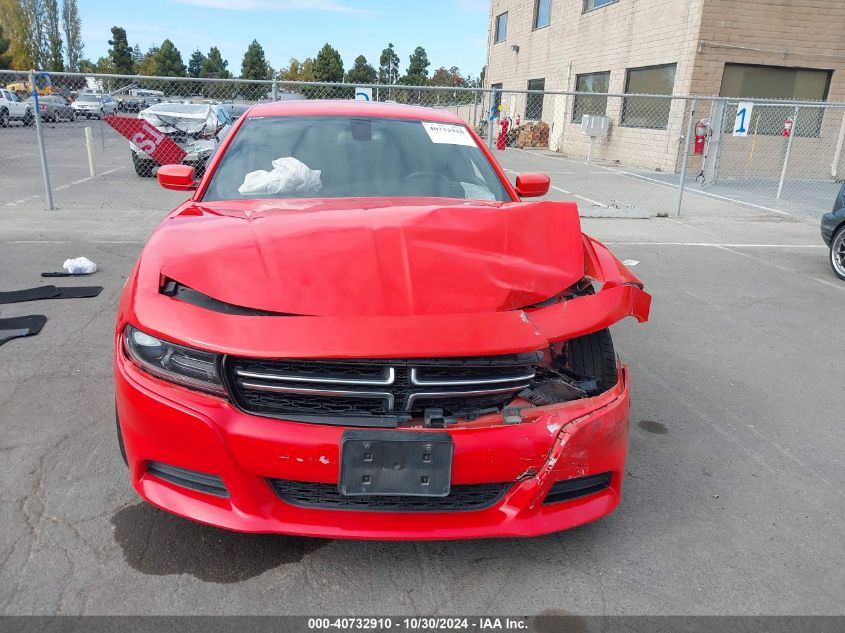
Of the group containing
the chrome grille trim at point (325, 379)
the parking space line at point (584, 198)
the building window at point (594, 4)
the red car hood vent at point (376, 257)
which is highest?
the building window at point (594, 4)

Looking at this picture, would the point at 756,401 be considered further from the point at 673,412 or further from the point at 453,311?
the point at 453,311

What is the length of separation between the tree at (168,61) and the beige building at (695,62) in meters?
67.0

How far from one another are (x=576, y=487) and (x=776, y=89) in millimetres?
18984

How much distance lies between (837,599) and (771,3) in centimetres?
1855

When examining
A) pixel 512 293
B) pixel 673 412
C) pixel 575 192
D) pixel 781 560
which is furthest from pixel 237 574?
pixel 575 192

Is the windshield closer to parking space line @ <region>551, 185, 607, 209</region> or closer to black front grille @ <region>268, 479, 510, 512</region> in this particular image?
black front grille @ <region>268, 479, 510, 512</region>

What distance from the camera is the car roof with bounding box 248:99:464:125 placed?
3906 millimetres

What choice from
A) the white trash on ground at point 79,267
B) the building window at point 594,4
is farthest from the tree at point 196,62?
the white trash on ground at point 79,267

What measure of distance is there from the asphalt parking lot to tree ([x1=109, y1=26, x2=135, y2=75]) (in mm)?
81543

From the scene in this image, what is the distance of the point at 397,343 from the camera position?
2.05 m

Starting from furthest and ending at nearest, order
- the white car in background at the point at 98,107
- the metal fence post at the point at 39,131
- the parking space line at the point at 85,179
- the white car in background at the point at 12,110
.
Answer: the white car in background at the point at 12,110, the white car in background at the point at 98,107, the parking space line at the point at 85,179, the metal fence post at the point at 39,131

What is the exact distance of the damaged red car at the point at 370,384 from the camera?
206 centimetres

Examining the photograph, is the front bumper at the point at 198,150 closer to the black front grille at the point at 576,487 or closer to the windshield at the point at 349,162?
the windshield at the point at 349,162

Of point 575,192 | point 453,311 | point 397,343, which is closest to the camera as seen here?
point 397,343
